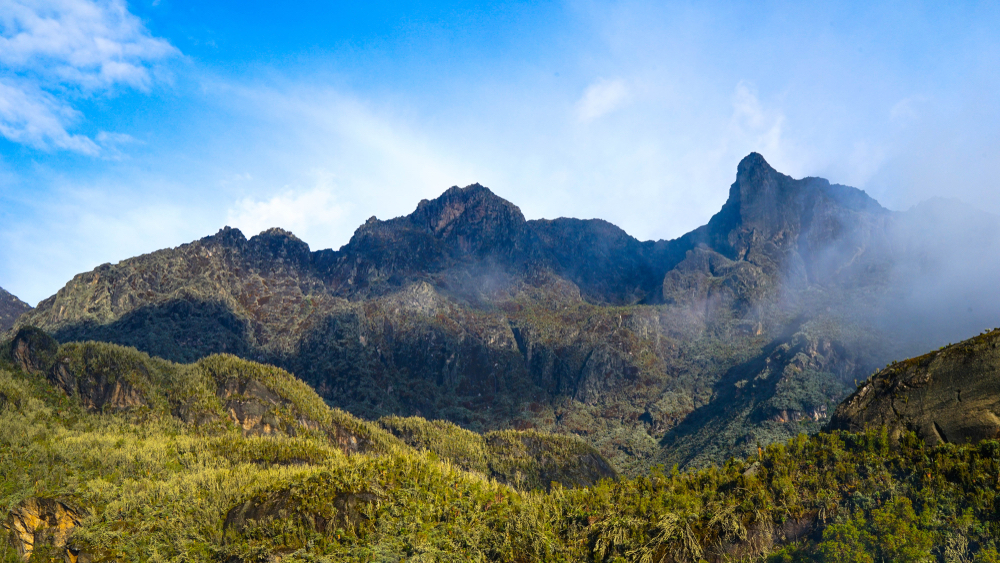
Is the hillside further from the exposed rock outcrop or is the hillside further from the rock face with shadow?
the rock face with shadow

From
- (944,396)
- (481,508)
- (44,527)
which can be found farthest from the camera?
(44,527)

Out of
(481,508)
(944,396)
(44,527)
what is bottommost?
(44,527)

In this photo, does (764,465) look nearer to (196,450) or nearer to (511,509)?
(511,509)

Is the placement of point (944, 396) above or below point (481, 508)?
above

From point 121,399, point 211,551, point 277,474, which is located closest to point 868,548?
point 211,551

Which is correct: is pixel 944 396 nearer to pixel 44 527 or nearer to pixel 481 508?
pixel 481 508

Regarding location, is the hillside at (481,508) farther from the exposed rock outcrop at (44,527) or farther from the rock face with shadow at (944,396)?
the rock face with shadow at (944,396)

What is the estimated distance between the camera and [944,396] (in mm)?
81000

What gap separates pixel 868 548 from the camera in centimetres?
6894

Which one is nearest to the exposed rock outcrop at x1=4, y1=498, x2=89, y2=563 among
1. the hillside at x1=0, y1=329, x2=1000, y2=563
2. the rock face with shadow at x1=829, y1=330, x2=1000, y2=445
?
the hillside at x1=0, y1=329, x2=1000, y2=563

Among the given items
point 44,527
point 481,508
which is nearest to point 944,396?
point 481,508

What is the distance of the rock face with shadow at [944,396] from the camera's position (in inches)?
3009

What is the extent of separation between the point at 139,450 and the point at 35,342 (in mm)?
75920

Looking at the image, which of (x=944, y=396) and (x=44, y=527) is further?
(x=44, y=527)
